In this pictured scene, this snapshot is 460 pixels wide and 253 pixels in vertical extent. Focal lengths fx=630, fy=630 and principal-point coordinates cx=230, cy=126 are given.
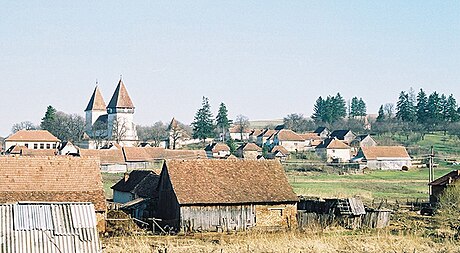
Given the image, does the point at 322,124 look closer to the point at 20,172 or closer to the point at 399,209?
the point at 399,209

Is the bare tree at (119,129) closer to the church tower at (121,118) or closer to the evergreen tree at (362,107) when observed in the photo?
the church tower at (121,118)

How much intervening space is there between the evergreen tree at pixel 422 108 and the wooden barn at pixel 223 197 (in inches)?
4035

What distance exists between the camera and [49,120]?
458 ft

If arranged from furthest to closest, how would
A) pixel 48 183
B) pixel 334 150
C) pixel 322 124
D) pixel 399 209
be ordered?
1. pixel 322 124
2. pixel 334 150
3. pixel 399 209
4. pixel 48 183

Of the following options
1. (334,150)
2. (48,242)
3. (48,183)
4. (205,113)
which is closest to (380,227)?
(48,183)

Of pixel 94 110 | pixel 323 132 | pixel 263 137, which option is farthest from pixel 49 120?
pixel 323 132

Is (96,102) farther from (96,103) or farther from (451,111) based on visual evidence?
(451,111)

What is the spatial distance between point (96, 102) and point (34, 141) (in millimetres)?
22809

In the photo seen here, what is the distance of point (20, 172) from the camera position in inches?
1447

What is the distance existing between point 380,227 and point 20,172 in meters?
21.9

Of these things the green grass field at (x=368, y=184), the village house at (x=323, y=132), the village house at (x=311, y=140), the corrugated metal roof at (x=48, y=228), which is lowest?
the green grass field at (x=368, y=184)

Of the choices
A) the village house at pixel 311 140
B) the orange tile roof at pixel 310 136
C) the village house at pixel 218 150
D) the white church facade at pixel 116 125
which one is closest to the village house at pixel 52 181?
the village house at pixel 218 150

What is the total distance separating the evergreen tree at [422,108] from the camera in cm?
13612

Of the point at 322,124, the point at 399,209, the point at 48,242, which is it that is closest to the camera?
the point at 48,242
